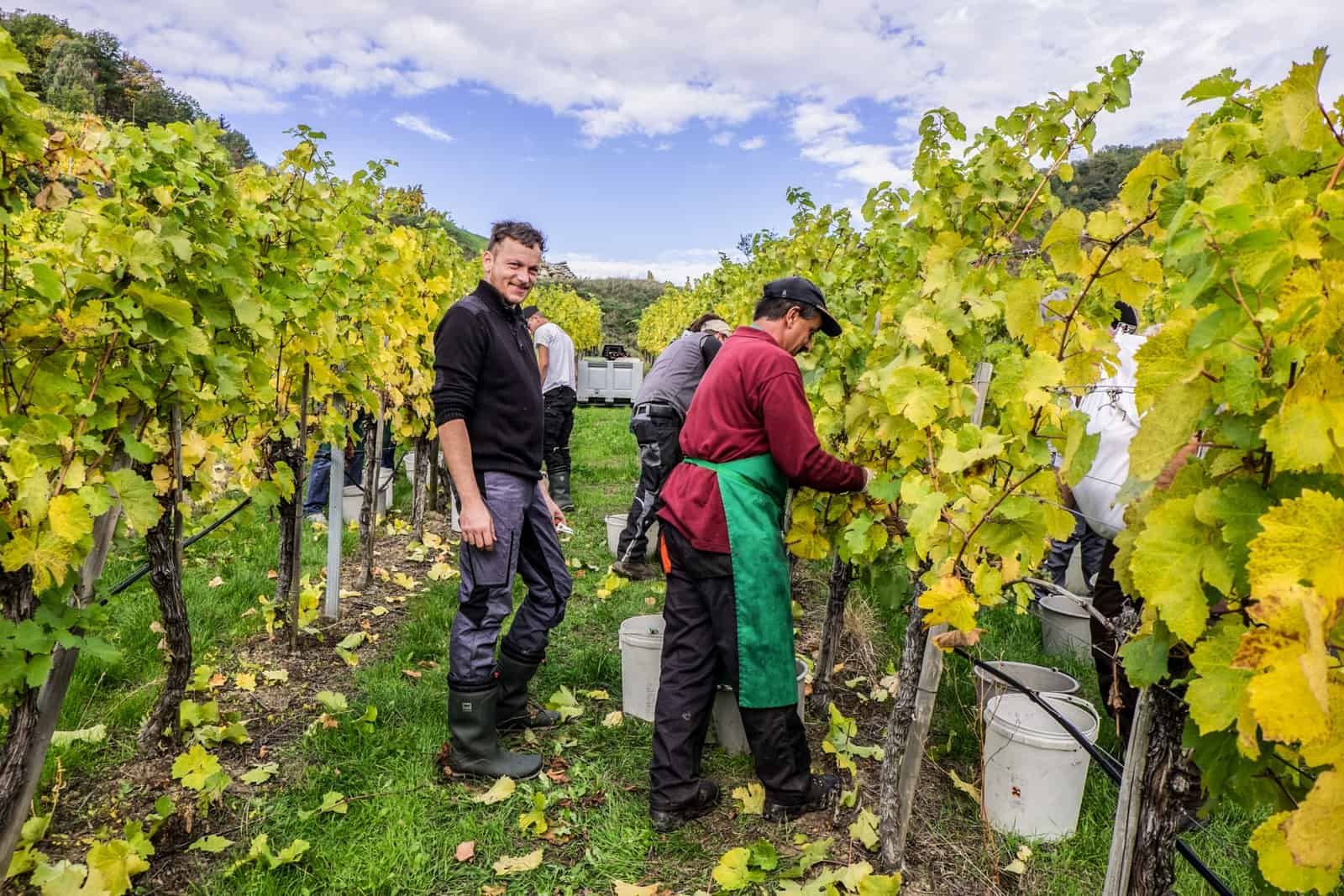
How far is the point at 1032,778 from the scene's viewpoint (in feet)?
7.95

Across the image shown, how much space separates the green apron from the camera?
2496 millimetres

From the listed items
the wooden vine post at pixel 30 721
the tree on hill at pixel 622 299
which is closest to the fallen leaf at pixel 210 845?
the wooden vine post at pixel 30 721

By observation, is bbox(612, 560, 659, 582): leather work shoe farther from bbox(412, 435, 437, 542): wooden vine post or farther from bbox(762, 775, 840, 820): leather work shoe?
Result: bbox(762, 775, 840, 820): leather work shoe

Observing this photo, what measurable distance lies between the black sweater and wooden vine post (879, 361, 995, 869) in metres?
1.56

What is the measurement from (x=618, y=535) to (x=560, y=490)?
176 cm

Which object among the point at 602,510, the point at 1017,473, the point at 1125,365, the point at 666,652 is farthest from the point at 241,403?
the point at 602,510

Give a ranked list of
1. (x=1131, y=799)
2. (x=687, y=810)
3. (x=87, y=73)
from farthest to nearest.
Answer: (x=87, y=73), (x=687, y=810), (x=1131, y=799)

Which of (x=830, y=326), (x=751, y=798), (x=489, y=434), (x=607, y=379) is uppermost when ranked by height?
(x=830, y=326)

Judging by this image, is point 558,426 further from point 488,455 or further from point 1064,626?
point 1064,626

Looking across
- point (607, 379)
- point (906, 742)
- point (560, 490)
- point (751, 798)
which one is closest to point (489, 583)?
point (751, 798)

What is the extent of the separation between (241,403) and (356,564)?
280cm

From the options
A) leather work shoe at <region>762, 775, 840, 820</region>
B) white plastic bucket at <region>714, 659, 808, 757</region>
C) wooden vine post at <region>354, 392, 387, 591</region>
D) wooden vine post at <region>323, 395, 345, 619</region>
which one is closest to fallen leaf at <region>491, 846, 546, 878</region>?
leather work shoe at <region>762, 775, 840, 820</region>

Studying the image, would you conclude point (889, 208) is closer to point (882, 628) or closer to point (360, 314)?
point (882, 628)

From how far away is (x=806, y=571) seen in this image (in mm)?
5281
